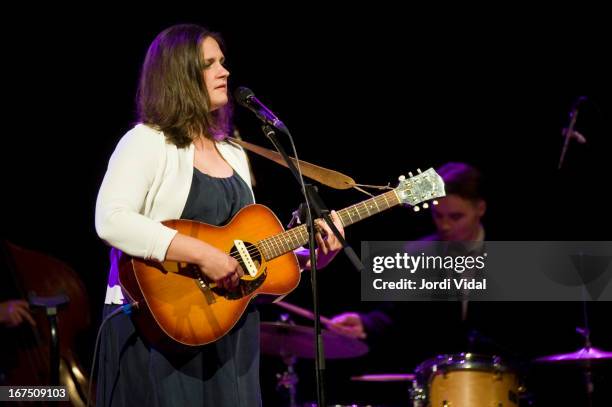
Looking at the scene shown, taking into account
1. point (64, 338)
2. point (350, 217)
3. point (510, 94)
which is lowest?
point (64, 338)

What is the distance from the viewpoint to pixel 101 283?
18.8ft

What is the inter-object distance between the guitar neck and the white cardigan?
0.41 metres

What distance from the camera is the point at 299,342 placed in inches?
222

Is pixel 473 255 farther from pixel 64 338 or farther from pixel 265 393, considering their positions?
pixel 64 338

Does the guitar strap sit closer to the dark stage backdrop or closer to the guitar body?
the guitar body

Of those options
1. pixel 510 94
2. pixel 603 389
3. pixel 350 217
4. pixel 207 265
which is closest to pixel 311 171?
pixel 350 217

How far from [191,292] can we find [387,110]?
3750mm

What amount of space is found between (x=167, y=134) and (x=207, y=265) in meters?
0.61

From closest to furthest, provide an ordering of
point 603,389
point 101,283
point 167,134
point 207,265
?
point 207,265, point 167,134, point 603,389, point 101,283

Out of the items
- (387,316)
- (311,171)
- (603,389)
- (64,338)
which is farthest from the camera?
(387,316)

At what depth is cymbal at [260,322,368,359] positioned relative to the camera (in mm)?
5414

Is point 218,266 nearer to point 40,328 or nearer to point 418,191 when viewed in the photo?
point 418,191

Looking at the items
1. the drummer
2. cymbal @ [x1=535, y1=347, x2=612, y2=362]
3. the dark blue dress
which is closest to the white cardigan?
the dark blue dress

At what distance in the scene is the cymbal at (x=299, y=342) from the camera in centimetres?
541
